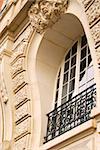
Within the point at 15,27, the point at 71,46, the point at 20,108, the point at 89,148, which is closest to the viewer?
the point at 89,148

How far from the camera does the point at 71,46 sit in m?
7.86

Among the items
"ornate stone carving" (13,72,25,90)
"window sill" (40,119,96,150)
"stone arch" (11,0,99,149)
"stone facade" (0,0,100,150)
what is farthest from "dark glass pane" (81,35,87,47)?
"window sill" (40,119,96,150)

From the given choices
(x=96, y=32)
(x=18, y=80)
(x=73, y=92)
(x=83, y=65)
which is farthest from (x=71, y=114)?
(x=18, y=80)

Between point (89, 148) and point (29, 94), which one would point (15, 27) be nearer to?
point (29, 94)

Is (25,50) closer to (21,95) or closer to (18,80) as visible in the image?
(18,80)

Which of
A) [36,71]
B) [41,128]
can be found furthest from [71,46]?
[41,128]

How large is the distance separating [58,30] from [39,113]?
6.22 ft

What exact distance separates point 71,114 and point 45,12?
227cm

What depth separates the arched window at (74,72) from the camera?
6898 millimetres

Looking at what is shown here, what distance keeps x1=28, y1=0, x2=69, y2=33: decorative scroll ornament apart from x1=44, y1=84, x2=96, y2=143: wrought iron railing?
1.80 meters

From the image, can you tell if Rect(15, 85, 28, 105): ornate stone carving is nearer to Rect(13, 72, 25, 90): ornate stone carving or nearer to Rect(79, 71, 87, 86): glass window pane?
Rect(13, 72, 25, 90): ornate stone carving

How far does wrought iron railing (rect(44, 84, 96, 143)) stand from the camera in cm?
586

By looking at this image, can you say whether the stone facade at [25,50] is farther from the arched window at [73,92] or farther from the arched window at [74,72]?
the arched window at [74,72]

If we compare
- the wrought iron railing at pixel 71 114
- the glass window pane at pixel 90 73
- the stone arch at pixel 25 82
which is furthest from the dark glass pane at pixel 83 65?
the stone arch at pixel 25 82
